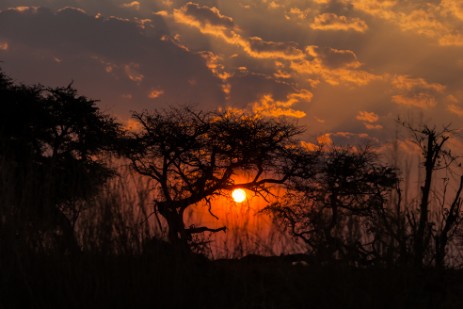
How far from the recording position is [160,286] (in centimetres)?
555

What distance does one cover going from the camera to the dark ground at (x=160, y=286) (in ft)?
18.0

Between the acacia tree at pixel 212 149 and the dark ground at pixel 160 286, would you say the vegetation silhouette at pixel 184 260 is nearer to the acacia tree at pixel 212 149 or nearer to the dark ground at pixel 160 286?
the dark ground at pixel 160 286

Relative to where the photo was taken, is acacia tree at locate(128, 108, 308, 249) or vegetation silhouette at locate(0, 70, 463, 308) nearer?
vegetation silhouette at locate(0, 70, 463, 308)

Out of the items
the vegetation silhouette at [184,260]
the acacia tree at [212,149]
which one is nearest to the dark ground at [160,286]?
the vegetation silhouette at [184,260]

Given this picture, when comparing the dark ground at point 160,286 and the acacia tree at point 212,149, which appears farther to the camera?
the acacia tree at point 212,149

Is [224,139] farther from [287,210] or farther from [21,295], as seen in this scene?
[21,295]

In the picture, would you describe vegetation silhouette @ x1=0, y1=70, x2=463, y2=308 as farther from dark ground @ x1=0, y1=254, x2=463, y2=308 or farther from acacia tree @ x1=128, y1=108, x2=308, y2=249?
acacia tree @ x1=128, y1=108, x2=308, y2=249

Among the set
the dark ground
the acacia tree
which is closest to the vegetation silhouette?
the dark ground

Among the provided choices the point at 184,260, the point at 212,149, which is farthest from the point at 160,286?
the point at 212,149

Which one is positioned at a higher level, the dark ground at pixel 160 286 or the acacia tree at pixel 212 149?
the acacia tree at pixel 212 149

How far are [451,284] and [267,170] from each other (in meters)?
12.6

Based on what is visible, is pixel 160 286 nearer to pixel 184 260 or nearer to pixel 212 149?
pixel 184 260

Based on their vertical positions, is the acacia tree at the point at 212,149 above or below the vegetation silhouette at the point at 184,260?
above

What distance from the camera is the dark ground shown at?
5.49 meters
